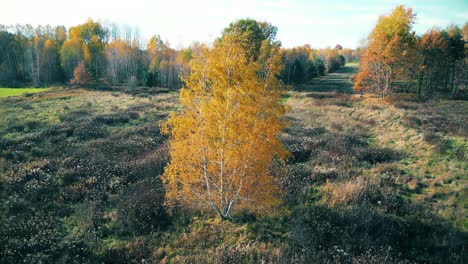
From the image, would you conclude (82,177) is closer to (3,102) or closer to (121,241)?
(121,241)

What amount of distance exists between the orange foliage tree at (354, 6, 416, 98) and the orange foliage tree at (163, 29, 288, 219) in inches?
1226

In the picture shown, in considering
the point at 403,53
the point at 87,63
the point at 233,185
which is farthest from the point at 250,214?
the point at 87,63

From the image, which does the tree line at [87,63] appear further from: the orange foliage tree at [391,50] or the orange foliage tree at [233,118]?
the orange foliage tree at [233,118]

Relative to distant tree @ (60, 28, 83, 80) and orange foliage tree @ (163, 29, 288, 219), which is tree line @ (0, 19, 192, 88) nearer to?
distant tree @ (60, 28, 83, 80)

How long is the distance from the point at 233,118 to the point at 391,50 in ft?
108

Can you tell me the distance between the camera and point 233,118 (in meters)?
8.95

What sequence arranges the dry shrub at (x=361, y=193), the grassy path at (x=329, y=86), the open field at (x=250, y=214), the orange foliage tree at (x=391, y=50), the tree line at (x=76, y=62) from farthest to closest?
the tree line at (x=76, y=62) → the grassy path at (x=329, y=86) → the orange foliage tree at (x=391, y=50) → the dry shrub at (x=361, y=193) → the open field at (x=250, y=214)

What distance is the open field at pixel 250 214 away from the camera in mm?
8680

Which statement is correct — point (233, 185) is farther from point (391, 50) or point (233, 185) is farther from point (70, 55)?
point (70, 55)

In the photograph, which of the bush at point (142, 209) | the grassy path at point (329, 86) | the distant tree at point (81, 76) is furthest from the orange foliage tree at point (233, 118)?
the distant tree at point (81, 76)

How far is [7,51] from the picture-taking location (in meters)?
67.6

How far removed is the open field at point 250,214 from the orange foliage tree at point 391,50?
44.4 feet

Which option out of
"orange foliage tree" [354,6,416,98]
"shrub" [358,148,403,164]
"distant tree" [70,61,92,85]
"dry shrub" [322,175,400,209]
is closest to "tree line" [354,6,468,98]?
"orange foliage tree" [354,6,416,98]

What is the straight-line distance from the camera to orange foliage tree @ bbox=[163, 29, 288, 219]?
29.0 ft
